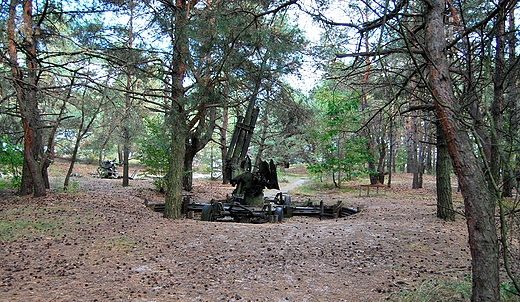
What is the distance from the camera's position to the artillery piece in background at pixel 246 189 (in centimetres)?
943

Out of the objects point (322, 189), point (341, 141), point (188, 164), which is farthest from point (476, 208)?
point (322, 189)

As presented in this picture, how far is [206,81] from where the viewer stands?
858cm

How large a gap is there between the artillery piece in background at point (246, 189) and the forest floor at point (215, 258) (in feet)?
5.21

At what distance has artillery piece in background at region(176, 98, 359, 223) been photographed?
30.9 ft

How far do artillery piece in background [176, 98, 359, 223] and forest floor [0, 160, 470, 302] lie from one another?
1587mm

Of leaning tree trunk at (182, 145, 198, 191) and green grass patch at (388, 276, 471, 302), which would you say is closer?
green grass patch at (388, 276, 471, 302)

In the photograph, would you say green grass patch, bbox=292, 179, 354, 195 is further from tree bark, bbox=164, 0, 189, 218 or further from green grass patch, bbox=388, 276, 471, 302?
Result: green grass patch, bbox=388, 276, 471, 302

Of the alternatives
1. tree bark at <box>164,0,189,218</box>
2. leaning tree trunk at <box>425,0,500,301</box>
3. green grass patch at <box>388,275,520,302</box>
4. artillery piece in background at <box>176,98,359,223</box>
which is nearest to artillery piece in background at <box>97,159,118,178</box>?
artillery piece in background at <box>176,98,359,223</box>

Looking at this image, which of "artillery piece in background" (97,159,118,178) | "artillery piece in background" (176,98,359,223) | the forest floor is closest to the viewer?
the forest floor

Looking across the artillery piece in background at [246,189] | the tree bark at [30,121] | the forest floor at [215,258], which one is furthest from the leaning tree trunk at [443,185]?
the tree bark at [30,121]

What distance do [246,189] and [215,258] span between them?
187 inches

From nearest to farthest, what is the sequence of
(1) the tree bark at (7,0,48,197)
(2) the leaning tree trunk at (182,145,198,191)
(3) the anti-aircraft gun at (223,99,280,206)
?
(1) the tree bark at (7,0,48,197)
(3) the anti-aircraft gun at (223,99,280,206)
(2) the leaning tree trunk at (182,145,198,191)

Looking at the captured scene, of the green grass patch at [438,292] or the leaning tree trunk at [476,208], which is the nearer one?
the leaning tree trunk at [476,208]

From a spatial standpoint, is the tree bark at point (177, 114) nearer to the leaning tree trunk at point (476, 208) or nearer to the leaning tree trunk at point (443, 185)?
the leaning tree trunk at point (443, 185)
